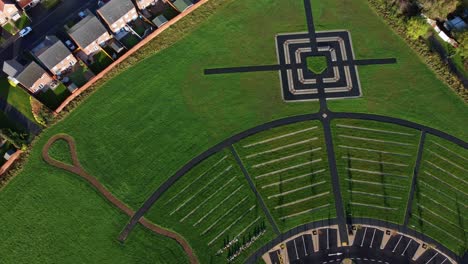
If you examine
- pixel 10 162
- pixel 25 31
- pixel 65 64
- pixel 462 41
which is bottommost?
pixel 10 162

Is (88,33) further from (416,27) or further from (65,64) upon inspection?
(416,27)

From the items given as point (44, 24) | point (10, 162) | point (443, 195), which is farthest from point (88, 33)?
point (443, 195)

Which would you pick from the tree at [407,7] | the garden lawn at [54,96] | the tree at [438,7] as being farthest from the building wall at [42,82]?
the tree at [438,7]

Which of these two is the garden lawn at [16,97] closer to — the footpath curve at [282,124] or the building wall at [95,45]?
the building wall at [95,45]

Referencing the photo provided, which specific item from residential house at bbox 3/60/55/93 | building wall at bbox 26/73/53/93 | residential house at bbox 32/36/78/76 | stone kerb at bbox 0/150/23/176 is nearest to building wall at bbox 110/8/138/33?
residential house at bbox 32/36/78/76

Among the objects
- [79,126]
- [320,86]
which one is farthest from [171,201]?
[320,86]

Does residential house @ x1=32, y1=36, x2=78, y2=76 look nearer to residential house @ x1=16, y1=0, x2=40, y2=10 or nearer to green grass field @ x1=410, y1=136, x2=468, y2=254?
residential house @ x1=16, y1=0, x2=40, y2=10
